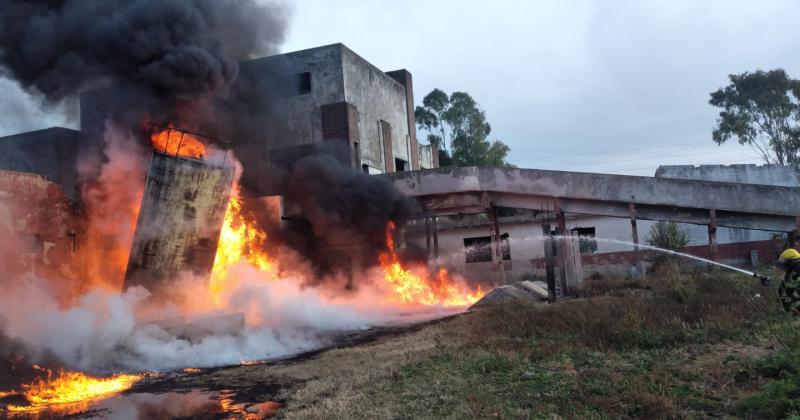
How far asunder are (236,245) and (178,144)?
4.11 meters

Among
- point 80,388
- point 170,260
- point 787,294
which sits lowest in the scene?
point 80,388

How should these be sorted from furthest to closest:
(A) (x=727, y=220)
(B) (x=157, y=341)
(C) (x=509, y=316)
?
(A) (x=727, y=220) < (C) (x=509, y=316) < (B) (x=157, y=341)

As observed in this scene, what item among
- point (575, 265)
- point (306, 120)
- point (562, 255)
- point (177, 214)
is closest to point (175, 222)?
point (177, 214)

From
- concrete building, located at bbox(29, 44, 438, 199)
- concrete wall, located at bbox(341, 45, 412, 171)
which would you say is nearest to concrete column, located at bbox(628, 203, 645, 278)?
concrete building, located at bbox(29, 44, 438, 199)

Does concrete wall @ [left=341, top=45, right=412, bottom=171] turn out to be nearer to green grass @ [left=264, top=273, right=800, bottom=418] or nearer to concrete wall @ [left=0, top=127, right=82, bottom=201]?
concrete wall @ [left=0, top=127, right=82, bottom=201]

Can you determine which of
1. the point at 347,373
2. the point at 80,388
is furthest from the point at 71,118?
the point at 347,373

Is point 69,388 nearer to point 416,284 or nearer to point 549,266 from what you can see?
point 549,266

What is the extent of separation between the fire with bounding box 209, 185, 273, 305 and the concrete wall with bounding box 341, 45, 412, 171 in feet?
26.9

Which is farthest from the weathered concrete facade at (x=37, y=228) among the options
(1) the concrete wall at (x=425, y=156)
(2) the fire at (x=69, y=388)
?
(1) the concrete wall at (x=425, y=156)

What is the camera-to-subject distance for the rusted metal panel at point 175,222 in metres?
12.8

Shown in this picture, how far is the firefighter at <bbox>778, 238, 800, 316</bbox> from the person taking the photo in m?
9.33

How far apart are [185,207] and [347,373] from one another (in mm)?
6590

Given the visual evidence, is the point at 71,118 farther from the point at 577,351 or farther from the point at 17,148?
the point at 577,351

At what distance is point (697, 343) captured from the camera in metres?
8.13
